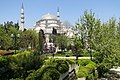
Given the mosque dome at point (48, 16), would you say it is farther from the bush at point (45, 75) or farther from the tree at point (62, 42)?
the bush at point (45, 75)

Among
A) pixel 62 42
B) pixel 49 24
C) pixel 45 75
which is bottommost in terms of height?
pixel 45 75

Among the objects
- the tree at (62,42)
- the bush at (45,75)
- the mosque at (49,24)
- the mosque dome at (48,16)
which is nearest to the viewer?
the bush at (45,75)

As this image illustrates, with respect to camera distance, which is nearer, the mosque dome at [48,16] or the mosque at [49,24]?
the mosque at [49,24]

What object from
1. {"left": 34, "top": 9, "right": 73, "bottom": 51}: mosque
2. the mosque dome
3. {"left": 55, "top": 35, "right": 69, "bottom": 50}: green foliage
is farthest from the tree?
the mosque dome

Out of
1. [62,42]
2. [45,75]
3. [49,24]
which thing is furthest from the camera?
[49,24]

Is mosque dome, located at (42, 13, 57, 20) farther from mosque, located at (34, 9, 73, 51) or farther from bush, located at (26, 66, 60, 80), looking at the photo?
bush, located at (26, 66, 60, 80)

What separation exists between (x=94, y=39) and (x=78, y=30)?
2.06m

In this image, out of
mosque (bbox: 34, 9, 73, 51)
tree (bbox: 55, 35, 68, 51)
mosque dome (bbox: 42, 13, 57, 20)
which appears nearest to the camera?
tree (bbox: 55, 35, 68, 51)

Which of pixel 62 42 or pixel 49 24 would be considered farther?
pixel 49 24

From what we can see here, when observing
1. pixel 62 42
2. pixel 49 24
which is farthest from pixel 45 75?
pixel 49 24

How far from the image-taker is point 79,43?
1127 inches

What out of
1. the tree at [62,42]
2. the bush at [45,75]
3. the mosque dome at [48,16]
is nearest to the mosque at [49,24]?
the mosque dome at [48,16]

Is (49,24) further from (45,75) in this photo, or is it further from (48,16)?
(45,75)

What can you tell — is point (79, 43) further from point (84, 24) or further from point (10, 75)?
point (10, 75)
